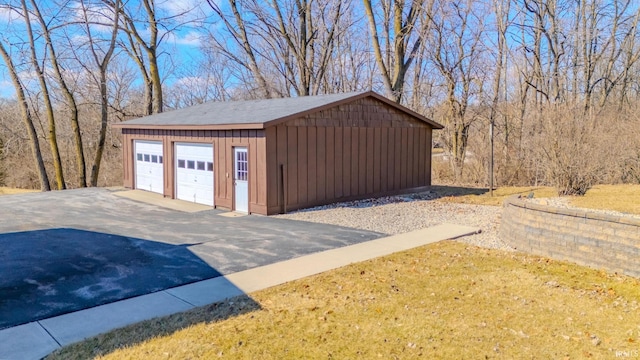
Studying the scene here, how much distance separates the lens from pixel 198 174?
Result: 13781mm

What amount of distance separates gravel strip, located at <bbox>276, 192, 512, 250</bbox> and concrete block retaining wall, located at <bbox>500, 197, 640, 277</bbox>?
0.46m

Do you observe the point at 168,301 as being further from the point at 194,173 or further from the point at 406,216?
the point at 194,173

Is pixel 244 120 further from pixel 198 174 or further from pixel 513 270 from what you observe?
pixel 513 270

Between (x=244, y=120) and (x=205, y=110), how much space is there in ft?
17.5

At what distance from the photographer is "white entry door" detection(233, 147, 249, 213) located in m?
12.0

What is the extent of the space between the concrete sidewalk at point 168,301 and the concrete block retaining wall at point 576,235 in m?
1.66

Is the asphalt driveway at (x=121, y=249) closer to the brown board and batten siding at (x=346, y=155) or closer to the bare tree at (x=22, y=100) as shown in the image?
the brown board and batten siding at (x=346, y=155)

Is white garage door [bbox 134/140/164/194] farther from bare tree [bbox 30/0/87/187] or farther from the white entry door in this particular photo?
bare tree [bbox 30/0/87/187]

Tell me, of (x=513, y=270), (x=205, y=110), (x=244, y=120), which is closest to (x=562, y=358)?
(x=513, y=270)

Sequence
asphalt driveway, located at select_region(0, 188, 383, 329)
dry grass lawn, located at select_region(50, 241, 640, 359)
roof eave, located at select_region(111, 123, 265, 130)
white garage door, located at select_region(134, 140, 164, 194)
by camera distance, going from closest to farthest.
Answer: dry grass lawn, located at select_region(50, 241, 640, 359) < asphalt driveway, located at select_region(0, 188, 383, 329) < roof eave, located at select_region(111, 123, 265, 130) < white garage door, located at select_region(134, 140, 164, 194)

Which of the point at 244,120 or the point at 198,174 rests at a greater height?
the point at 244,120

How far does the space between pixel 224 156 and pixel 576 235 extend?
8.91m

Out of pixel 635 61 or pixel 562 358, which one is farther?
pixel 635 61

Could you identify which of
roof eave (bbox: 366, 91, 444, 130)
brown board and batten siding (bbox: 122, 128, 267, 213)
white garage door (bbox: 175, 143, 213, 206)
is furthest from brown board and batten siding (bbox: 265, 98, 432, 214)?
white garage door (bbox: 175, 143, 213, 206)
